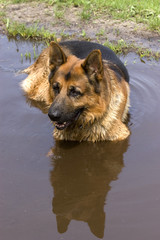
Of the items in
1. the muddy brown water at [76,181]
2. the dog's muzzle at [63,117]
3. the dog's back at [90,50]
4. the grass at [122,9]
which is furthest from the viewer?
the grass at [122,9]

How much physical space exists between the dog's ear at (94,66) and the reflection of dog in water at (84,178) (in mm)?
1023

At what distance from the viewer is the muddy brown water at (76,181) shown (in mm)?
3064

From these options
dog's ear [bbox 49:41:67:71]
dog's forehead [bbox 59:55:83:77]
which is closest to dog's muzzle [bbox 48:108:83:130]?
dog's forehead [bbox 59:55:83:77]

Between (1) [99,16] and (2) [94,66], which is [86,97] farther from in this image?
(1) [99,16]

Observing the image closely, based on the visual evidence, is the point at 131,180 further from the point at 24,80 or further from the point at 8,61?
the point at 8,61

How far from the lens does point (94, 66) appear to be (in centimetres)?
414

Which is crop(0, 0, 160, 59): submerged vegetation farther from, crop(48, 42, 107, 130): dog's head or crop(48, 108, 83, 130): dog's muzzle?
crop(48, 108, 83, 130): dog's muzzle

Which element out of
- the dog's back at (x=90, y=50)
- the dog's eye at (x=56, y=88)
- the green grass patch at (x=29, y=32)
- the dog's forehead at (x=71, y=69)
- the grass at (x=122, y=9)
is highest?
the dog's forehead at (x=71, y=69)

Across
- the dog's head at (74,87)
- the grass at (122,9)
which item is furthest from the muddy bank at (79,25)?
the dog's head at (74,87)

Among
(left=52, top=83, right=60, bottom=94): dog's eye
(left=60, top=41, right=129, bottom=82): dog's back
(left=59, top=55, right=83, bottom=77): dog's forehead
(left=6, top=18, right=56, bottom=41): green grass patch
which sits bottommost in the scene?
(left=6, top=18, right=56, bottom=41): green grass patch

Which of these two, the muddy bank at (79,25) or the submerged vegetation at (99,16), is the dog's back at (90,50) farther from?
the muddy bank at (79,25)

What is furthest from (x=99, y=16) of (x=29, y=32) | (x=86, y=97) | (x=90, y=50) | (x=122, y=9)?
(x=86, y=97)

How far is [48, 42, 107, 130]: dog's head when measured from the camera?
4078 millimetres

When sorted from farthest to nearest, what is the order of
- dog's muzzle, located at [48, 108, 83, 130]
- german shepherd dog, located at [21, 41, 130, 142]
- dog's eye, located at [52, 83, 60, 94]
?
1. dog's eye, located at [52, 83, 60, 94]
2. german shepherd dog, located at [21, 41, 130, 142]
3. dog's muzzle, located at [48, 108, 83, 130]
